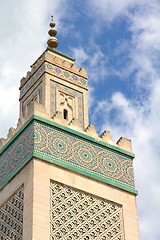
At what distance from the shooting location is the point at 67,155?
10.3 m

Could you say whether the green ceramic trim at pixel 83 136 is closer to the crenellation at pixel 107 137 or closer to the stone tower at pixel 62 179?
the stone tower at pixel 62 179

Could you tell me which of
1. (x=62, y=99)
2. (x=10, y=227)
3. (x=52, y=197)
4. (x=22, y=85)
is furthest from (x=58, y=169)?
(x=22, y=85)

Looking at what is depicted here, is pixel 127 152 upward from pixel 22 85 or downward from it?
downward

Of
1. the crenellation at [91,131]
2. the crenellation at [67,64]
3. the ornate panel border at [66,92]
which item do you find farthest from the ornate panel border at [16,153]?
the crenellation at [67,64]

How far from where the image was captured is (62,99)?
11633 millimetres

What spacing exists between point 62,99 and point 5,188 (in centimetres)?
202

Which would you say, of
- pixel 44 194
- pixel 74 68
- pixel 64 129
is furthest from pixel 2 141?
pixel 74 68

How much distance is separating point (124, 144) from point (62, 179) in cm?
164

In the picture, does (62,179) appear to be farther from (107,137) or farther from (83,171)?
(107,137)

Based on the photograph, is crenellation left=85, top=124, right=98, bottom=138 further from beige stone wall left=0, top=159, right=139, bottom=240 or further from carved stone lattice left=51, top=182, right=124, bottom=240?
carved stone lattice left=51, top=182, right=124, bottom=240

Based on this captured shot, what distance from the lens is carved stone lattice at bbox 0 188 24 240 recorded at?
968 cm

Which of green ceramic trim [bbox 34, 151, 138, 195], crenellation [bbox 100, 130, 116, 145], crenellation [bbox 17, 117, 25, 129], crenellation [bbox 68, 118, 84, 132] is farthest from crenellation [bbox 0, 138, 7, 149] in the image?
crenellation [bbox 100, 130, 116, 145]

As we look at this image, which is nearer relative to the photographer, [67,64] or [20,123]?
[20,123]

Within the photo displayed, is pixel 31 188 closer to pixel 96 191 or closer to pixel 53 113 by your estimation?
pixel 96 191
